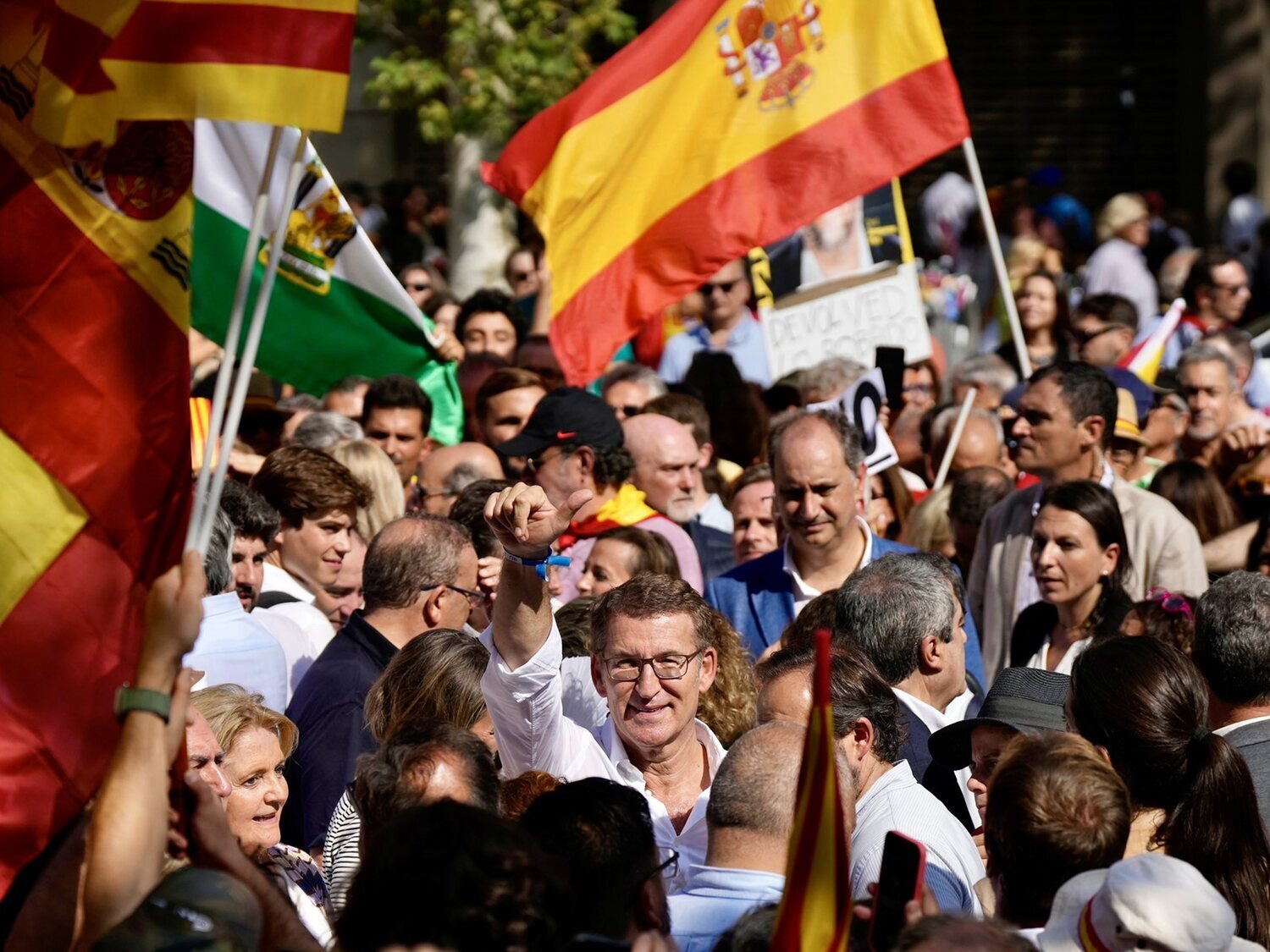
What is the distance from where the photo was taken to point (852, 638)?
5.30 metres

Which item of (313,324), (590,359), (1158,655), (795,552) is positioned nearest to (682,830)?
(1158,655)

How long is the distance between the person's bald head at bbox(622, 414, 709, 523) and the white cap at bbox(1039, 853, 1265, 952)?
15.5 feet

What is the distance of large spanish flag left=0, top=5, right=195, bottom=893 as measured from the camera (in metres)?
3.83

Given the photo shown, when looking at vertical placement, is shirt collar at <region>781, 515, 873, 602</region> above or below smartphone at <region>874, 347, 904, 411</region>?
below

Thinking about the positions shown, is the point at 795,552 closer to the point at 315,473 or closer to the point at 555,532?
the point at 315,473

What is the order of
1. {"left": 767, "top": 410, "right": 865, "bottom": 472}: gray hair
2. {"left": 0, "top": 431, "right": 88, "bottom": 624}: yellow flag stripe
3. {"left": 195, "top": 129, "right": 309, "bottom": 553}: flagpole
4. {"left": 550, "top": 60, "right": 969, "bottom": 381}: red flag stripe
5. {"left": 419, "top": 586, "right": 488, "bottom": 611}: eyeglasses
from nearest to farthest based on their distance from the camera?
{"left": 195, "top": 129, "right": 309, "bottom": 553}: flagpole < {"left": 0, "top": 431, "right": 88, "bottom": 624}: yellow flag stripe < {"left": 419, "top": 586, "right": 488, "bottom": 611}: eyeglasses < {"left": 767, "top": 410, "right": 865, "bottom": 472}: gray hair < {"left": 550, "top": 60, "right": 969, "bottom": 381}: red flag stripe

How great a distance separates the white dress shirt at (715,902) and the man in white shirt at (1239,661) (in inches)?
68.5

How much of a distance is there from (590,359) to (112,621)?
12.2 ft

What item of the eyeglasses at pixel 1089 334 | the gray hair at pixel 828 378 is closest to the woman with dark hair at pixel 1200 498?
the gray hair at pixel 828 378

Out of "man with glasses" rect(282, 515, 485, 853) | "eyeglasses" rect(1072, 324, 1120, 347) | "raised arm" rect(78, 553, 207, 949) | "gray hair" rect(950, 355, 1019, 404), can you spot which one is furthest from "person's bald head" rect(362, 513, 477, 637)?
"eyeglasses" rect(1072, 324, 1120, 347)

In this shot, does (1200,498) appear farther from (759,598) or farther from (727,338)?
(727,338)

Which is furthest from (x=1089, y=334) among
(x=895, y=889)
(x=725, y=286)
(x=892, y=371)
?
(x=895, y=889)

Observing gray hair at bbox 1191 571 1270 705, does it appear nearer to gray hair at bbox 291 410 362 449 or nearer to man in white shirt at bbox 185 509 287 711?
man in white shirt at bbox 185 509 287 711

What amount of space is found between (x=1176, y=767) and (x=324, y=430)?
4.86m
